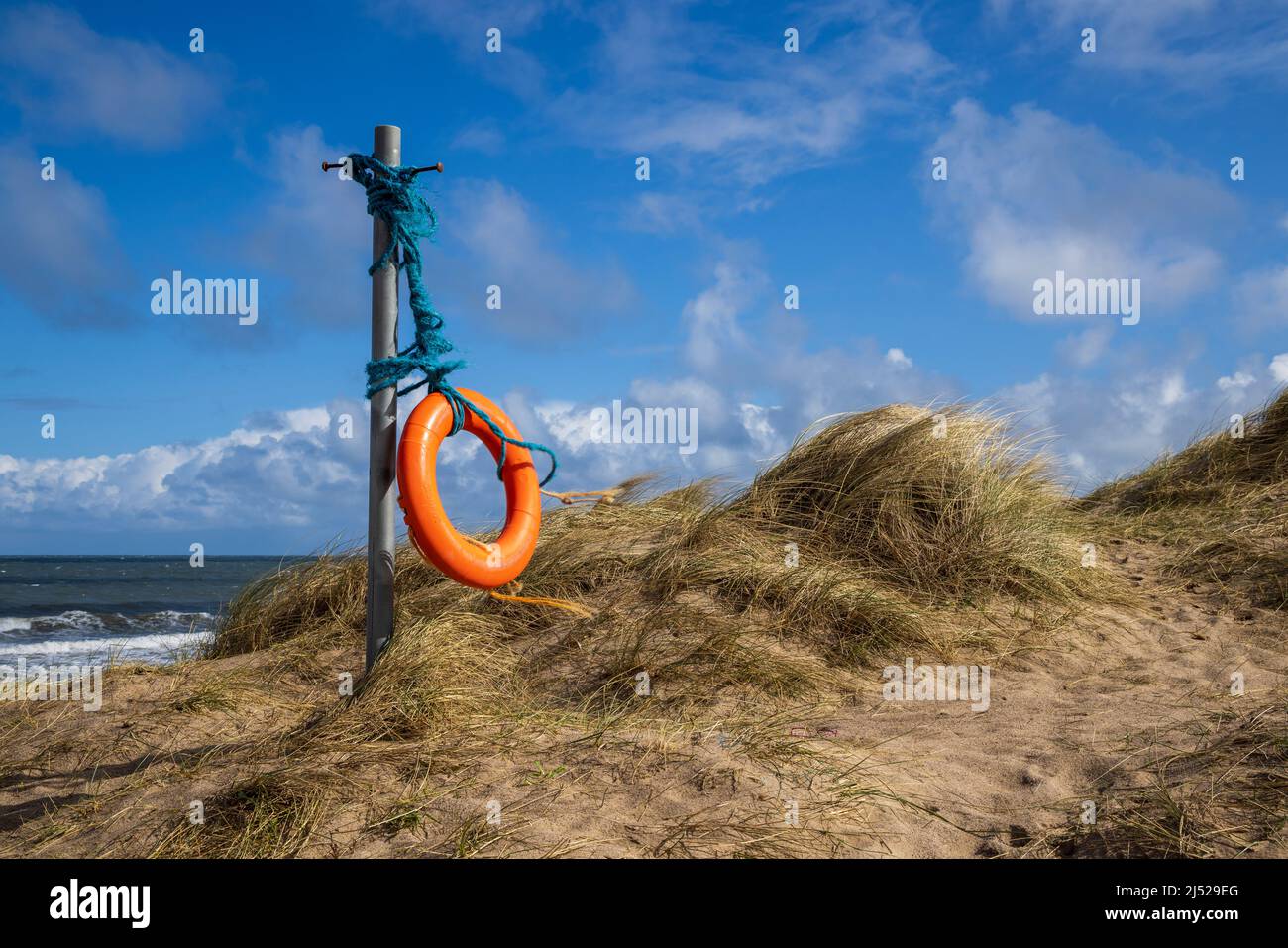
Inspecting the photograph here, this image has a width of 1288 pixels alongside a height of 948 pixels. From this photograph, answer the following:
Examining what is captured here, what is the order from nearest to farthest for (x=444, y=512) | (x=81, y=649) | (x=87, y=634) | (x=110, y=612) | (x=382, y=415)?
(x=444, y=512), (x=382, y=415), (x=81, y=649), (x=87, y=634), (x=110, y=612)

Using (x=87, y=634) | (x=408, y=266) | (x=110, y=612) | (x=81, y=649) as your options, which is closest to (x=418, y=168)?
(x=408, y=266)

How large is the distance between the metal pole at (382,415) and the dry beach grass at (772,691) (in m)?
0.51

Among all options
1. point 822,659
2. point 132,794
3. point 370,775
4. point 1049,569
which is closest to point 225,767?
point 132,794

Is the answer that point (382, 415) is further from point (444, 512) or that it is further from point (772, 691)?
point (772, 691)

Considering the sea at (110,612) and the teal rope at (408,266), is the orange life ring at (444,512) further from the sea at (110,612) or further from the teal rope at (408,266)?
the sea at (110,612)

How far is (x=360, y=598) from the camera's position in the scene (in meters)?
6.45

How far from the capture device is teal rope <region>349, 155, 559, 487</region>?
4.12m

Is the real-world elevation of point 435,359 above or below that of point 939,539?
above

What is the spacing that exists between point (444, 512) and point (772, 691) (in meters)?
2.00

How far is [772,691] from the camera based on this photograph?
4738mm

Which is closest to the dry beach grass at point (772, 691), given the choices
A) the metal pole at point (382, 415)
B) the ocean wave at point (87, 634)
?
the metal pole at point (382, 415)
